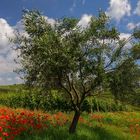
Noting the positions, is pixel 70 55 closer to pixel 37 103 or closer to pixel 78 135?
pixel 78 135

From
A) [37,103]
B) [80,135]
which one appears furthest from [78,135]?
[37,103]

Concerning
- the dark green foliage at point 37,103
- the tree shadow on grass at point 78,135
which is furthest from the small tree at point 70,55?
the dark green foliage at point 37,103

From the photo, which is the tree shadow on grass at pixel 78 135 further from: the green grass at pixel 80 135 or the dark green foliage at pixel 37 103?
the dark green foliage at pixel 37 103

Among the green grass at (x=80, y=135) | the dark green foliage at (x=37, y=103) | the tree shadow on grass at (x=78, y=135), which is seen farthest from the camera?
the dark green foliage at (x=37, y=103)

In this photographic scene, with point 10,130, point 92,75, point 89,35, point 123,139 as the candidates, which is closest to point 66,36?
point 89,35

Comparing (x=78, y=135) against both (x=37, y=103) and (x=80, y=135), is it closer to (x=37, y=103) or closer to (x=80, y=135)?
(x=80, y=135)

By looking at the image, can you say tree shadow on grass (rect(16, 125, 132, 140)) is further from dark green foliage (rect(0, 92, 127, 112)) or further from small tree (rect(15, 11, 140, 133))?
dark green foliage (rect(0, 92, 127, 112))

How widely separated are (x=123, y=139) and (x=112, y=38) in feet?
18.4

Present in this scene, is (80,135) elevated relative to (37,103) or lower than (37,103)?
lower

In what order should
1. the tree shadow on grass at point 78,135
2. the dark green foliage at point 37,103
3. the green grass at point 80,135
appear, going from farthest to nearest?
the dark green foliage at point 37,103, the tree shadow on grass at point 78,135, the green grass at point 80,135

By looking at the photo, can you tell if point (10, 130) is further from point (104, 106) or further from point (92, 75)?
point (104, 106)

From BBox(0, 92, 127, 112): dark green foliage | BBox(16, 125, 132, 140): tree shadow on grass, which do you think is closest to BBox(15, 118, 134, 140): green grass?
BBox(16, 125, 132, 140): tree shadow on grass

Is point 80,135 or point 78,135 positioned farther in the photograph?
point 80,135

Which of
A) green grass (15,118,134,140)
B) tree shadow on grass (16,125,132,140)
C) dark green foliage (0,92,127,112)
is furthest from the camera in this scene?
dark green foliage (0,92,127,112)
